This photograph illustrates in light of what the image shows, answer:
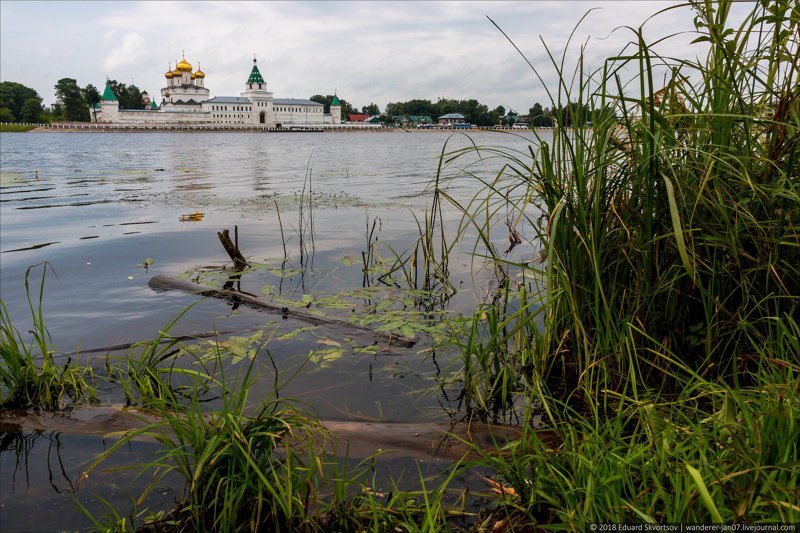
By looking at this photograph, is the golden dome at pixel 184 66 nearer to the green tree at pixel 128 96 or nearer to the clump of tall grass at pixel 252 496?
the green tree at pixel 128 96

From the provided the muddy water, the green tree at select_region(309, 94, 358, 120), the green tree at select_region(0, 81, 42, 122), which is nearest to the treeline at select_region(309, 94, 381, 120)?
the green tree at select_region(309, 94, 358, 120)

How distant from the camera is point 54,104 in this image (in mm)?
155000

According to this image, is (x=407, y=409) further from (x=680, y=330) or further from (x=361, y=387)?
(x=680, y=330)

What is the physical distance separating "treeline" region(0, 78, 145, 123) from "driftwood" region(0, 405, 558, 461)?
159 meters

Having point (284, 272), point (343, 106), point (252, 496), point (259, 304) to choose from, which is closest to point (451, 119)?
point (343, 106)

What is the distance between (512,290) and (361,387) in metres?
2.61

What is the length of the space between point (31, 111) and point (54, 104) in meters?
23.9

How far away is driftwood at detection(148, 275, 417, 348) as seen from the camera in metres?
4.79

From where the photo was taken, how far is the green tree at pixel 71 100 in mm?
143375

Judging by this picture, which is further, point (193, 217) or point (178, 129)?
point (178, 129)

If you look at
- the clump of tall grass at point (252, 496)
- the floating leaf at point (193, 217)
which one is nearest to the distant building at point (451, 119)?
the floating leaf at point (193, 217)

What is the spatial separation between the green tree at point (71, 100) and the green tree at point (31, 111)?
7334 millimetres

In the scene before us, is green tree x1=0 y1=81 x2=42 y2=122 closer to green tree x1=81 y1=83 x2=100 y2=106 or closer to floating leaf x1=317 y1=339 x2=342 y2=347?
green tree x1=81 y1=83 x2=100 y2=106

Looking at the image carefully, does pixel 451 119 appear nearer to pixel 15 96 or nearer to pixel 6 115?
pixel 6 115
